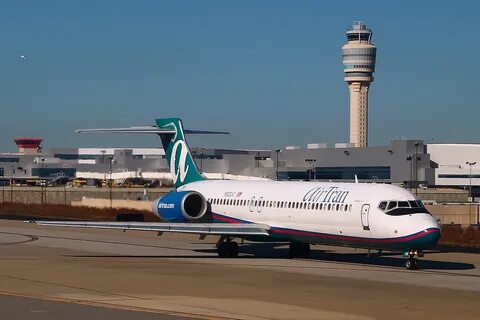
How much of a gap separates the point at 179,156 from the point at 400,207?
14870 mm

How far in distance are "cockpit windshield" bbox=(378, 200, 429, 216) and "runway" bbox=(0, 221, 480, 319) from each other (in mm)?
1990

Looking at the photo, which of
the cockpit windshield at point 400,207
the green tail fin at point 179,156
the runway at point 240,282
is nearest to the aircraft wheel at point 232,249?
the runway at point 240,282

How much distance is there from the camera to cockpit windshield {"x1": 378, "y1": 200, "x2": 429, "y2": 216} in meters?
33.7

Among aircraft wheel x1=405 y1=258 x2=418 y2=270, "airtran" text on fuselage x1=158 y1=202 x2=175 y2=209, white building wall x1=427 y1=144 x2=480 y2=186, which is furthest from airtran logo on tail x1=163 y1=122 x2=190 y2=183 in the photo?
white building wall x1=427 y1=144 x2=480 y2=186

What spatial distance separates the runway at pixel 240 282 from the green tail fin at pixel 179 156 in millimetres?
3222

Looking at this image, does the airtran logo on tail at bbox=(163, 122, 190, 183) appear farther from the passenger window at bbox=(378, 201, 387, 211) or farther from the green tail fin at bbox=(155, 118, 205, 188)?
the passenger window at bbox=(378, 201, 387, 211)

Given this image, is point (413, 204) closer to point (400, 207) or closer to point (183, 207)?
point (400, 207)

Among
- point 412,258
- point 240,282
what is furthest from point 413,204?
point 240,282

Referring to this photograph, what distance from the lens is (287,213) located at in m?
38.1

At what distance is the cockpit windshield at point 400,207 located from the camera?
1328 inches

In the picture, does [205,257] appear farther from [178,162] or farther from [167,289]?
[167,289]

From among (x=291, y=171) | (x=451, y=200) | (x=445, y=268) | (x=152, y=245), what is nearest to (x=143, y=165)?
(x=291, y=171)

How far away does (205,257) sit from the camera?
40.2 m

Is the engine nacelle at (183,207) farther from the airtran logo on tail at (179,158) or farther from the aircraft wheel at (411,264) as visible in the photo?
the aircraft wheel at (411,264)
